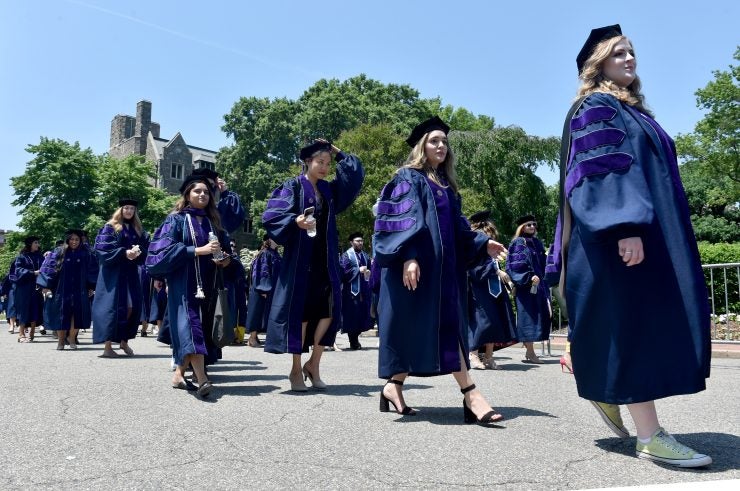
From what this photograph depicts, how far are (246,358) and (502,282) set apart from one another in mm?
3927

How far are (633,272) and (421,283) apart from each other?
158 centimetres

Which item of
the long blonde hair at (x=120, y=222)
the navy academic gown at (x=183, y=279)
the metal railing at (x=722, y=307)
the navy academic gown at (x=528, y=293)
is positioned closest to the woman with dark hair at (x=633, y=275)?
the navy academic gown at (x=183, y=279)

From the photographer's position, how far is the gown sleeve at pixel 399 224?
14.6 ft

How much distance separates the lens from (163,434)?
153 inches

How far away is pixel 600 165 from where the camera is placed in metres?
3.38

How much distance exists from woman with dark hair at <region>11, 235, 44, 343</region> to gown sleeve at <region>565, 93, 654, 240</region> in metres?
14.1

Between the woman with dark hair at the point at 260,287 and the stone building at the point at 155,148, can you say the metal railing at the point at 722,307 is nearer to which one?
the woman with dark hair at the point at 260,287

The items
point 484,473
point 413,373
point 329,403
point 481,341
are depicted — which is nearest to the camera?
point 484,473

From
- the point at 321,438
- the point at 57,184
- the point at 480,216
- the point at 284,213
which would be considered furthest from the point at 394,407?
the point at 57,184

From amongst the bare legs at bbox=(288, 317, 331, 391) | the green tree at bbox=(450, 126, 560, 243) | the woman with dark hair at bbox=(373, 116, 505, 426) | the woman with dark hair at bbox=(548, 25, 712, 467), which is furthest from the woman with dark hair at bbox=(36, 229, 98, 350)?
the green tree at bbox=(450, 126, 560, 243)

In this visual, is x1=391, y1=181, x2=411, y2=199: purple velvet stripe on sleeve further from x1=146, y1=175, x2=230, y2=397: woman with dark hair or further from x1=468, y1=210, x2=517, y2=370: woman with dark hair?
x1=468, y1=210, x2=517, y2=370: woman with dark hair

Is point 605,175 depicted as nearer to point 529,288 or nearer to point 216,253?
point 216,253

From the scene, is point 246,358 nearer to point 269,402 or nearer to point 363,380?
point 363,380

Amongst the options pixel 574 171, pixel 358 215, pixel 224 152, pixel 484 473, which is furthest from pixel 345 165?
pixel 224 152
